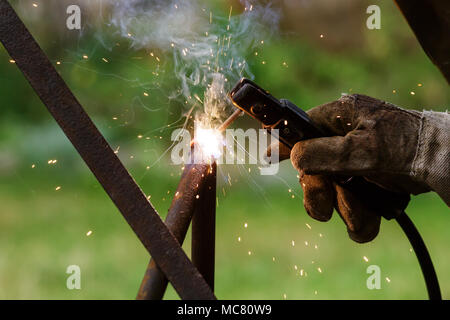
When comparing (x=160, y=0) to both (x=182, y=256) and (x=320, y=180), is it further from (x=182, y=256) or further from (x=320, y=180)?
(x=182, y=256)

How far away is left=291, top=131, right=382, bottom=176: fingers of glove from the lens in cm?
107

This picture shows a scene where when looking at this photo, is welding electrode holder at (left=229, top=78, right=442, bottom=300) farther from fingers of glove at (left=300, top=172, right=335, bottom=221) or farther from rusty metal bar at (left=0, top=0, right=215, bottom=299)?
rusty metal bar at (left=0, top=0, right=215, bottom=299)

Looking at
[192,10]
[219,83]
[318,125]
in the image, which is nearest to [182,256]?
[318,125]

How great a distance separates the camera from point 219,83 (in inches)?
62.7

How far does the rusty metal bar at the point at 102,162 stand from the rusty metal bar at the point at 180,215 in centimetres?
8

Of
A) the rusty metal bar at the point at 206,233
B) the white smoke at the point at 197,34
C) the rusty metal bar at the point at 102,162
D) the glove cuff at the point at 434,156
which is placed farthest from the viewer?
the white smoke at the point at 197,34

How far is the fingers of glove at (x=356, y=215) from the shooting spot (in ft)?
4.07

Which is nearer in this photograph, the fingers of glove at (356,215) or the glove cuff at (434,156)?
the glove cuff at (434,156)

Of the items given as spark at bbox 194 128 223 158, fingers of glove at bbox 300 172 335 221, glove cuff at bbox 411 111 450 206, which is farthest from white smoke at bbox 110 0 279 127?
glove cuff at bbox 411 111 450 206

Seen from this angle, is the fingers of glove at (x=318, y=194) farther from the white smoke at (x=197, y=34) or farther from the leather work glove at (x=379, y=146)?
the white smoke at (x=197, y=34)

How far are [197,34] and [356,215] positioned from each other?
3.30ft
